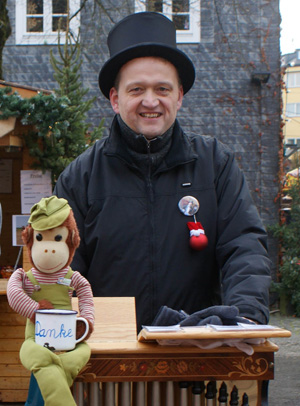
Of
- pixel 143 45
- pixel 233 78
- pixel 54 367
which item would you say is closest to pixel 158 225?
pixel 143 45

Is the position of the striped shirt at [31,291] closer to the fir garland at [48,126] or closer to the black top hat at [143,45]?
the black top hat at [143,45]

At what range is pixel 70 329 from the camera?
1714 millimetres

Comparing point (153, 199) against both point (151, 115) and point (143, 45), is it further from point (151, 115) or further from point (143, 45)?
point (143, 45)

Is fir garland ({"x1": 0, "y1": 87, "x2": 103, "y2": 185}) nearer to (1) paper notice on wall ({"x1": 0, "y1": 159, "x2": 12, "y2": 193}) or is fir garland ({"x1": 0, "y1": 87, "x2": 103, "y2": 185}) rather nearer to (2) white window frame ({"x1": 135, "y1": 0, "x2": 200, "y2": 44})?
(1) paper notice on wall ({"x1": 0, "y1": 159, "x2": 12, "y2": 193})

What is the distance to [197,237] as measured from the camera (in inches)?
101

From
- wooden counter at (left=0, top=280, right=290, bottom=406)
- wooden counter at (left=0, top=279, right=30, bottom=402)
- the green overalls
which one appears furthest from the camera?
wooden counter at (left=0, top=279, right=30, bottom=402)

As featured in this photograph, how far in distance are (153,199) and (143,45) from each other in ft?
1.94

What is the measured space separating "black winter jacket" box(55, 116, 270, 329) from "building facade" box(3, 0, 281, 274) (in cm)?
941

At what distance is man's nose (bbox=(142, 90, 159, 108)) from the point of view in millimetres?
2600

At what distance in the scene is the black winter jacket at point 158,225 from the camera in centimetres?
264

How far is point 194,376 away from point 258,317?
50 centimetres

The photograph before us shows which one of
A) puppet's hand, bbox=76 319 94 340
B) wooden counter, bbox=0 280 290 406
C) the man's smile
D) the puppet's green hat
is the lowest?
wooden counter, bbox=0 280 290 406

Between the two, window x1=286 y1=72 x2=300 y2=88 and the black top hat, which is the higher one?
window x1=286 y1=72 x2=300 y2=88

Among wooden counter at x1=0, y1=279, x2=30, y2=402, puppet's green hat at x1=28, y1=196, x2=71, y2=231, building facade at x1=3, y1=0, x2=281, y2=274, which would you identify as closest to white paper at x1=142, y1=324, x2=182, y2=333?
→ puppet's green hat at x1=28, y1=196, x2=71, y2=231
